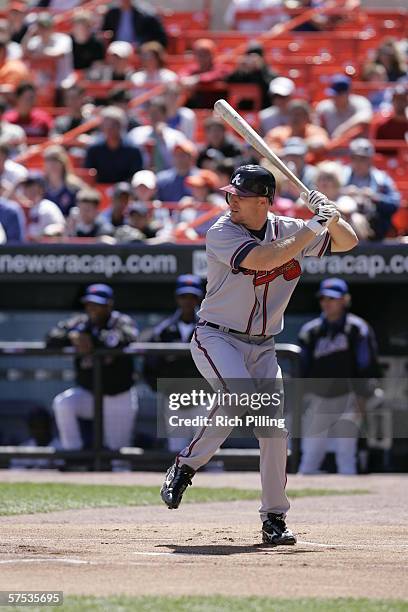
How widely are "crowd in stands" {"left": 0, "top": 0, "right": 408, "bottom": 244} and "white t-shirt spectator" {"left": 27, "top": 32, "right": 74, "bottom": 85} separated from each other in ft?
0.06

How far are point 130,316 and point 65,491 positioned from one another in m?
3.28

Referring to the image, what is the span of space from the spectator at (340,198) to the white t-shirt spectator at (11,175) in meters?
3.13

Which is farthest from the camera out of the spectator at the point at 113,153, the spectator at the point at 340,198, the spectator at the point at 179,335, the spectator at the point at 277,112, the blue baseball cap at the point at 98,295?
the spectator at the point at 277,112

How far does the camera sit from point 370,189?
1205 cm

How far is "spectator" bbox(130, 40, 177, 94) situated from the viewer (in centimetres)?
1541

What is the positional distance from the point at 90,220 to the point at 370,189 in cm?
252

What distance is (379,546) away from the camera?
603 cm

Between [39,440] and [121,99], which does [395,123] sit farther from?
[39,440]

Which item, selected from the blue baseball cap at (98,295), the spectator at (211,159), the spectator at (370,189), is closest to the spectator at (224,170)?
the spectator at (211,159)

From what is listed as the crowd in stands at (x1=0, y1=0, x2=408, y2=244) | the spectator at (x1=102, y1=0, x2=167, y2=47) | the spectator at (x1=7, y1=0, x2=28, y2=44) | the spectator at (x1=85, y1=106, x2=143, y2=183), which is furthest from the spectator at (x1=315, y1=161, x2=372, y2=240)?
the spectator at (x1=7, y1=0, x2=28, y2=44)

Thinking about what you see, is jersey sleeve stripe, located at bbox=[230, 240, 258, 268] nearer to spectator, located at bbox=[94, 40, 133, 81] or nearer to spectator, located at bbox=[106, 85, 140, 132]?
spectator, located at bbox=[106, 85, 140, 132]

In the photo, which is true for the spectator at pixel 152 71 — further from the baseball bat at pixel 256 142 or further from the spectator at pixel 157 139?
the baseball bat at pixel 256 142

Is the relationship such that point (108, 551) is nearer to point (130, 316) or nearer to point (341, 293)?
point (341, 293)

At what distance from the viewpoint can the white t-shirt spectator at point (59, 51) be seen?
53.3 ft
